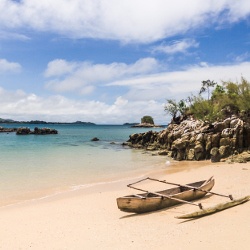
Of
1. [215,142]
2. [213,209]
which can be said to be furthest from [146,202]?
[215,142]

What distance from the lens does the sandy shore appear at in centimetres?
930

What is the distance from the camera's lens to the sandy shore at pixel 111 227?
30.5 ft

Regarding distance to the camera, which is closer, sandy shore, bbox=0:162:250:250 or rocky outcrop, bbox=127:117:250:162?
sandy shore, bbox=0:162:250:250

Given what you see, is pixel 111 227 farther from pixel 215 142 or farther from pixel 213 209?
pixel 215 142

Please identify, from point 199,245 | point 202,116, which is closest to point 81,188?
point 199,245

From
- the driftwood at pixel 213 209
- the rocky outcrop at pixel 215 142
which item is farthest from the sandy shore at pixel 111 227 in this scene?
the rocky outcrop at pixel 215 142

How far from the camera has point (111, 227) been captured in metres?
11.3

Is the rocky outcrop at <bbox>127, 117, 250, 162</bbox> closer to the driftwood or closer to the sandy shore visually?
the sandy shore

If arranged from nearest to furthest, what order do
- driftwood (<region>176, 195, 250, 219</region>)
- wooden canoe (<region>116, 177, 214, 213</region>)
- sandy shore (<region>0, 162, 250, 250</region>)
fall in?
sandy shore (<region>0, 162, 250, 250</region>) → driftwood (<region>176, 195, 250, 219</region>) → wooden canoe (<region>116, 177, 214, 213</region>)

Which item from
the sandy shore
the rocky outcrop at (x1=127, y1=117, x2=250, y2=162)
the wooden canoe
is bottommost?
the sandy shore

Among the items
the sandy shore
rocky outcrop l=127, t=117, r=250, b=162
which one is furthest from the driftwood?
rocky outcrop l=127, t=117, r=250, b=162

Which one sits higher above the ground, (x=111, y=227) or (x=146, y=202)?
(x=146, y=202)

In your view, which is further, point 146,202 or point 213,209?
point 146,202

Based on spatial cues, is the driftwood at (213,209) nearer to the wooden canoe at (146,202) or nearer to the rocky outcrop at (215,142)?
the wooden canoe at (146,202)
